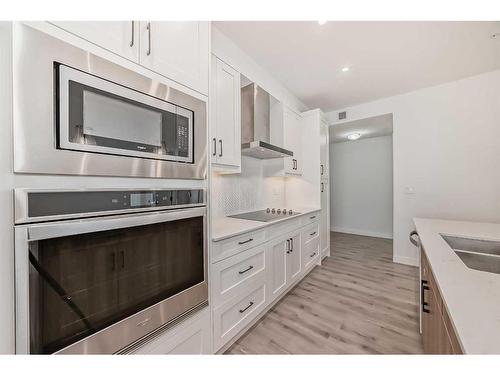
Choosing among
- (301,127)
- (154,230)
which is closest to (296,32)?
(301,127)

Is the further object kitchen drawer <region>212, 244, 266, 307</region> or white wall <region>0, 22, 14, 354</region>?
kitchen drawer <region>212, 244, 266, 307</region>

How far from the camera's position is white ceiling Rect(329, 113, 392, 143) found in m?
3.43

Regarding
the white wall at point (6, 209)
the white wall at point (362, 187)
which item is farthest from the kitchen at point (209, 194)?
the white wall at point (362, 187)

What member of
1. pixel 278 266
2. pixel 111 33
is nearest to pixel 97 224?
pixel 111 33

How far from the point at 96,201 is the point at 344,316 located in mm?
2149

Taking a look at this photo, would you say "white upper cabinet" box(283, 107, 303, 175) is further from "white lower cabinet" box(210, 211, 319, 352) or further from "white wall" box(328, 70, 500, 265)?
"white wall" box(328, 70, 500, 265)

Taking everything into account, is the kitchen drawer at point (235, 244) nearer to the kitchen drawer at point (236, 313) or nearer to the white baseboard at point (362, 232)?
the kitchen drawer at point (236, 313)

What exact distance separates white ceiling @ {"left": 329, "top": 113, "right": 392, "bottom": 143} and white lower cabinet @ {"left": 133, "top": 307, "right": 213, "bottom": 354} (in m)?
3.70

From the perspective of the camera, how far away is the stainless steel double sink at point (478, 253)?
1.12 m

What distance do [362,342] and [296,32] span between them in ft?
8.65

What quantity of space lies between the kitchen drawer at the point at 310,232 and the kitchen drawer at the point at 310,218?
6cm

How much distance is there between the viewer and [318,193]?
297 centimetres

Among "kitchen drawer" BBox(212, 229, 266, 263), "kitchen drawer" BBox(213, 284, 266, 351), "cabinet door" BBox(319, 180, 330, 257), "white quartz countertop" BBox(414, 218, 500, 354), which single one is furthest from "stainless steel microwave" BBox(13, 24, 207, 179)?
"cabinet door" BBox(319, 180, 330, 257)

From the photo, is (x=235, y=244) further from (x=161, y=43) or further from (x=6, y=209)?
(x=161, y=43)
